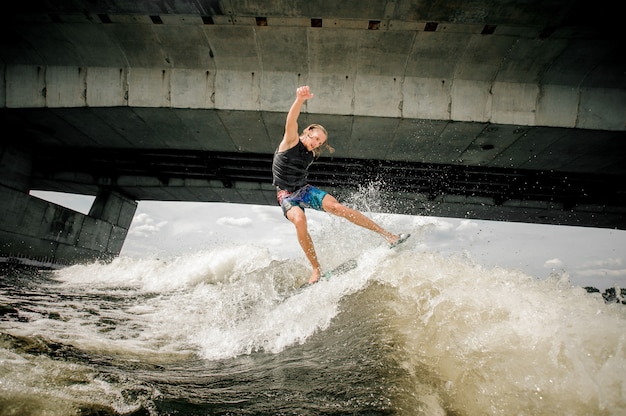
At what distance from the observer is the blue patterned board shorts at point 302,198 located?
4629 mm

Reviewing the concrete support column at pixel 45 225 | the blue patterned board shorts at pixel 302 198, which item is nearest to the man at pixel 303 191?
the blue patterned board shorts at pixel 302 198

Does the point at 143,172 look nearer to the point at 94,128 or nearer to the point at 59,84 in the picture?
the point at 94,128

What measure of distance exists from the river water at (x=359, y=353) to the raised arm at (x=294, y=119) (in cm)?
224

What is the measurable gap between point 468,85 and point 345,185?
6.63 meters

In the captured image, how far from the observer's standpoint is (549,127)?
23.8 ft

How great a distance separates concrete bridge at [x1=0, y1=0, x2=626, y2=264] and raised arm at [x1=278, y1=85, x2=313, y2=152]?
147 inches

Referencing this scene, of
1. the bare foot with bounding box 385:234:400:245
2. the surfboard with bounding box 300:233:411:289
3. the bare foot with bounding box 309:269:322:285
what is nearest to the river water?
the surfboard with bounding box 300:233:411:289

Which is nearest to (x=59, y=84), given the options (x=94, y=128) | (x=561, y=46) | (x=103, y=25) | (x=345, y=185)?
(x=94, y=128)

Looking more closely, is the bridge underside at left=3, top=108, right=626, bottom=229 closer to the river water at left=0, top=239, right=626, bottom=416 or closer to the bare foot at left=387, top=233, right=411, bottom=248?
the bare foot at left=387, top=233, right=411, bottom=248

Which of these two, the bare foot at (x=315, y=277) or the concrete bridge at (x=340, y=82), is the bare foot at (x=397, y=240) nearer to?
the bare foot at (x=315, y=277)

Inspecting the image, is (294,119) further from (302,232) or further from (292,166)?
(302,232)

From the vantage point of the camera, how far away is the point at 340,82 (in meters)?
7.49

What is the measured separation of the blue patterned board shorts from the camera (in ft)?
15.2

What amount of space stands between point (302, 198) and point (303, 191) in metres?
0.12
